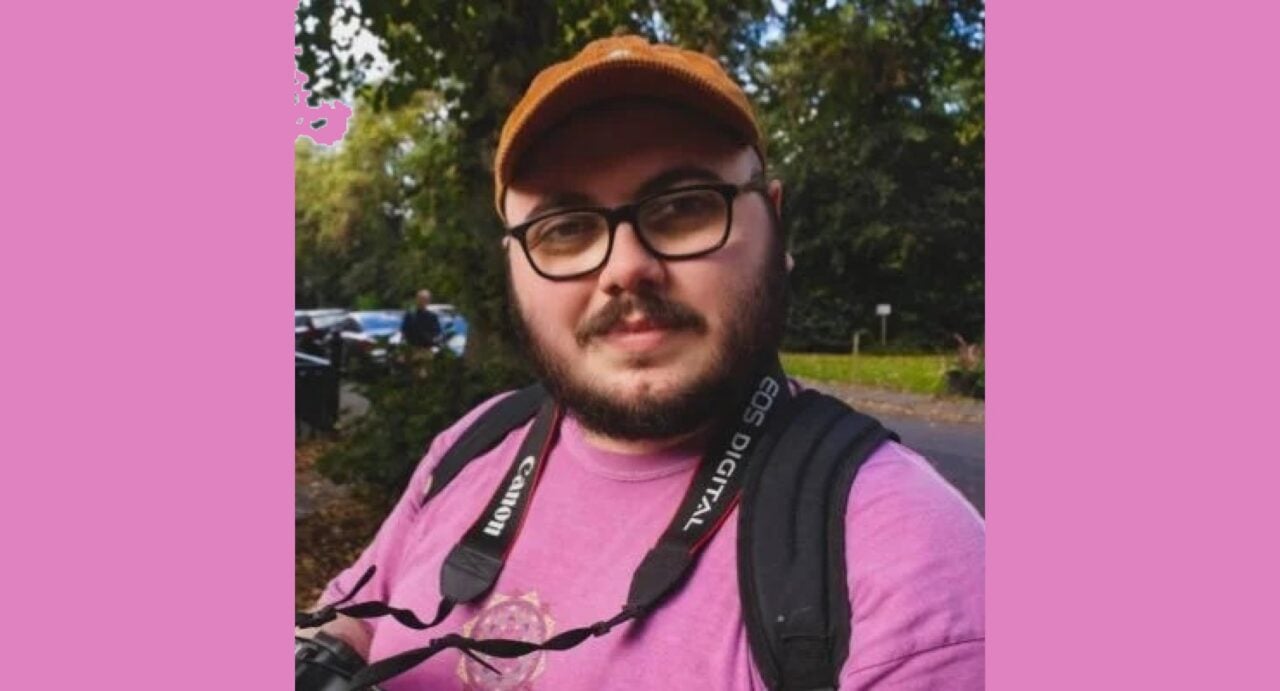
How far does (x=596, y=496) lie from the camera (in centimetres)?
91

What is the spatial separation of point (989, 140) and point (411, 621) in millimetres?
687

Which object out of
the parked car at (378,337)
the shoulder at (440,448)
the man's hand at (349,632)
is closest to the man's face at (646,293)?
the shoulder at (440,448)

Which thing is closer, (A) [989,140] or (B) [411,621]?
(A) [989,140]

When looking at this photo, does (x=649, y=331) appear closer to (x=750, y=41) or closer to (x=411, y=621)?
(x=411, y=621)

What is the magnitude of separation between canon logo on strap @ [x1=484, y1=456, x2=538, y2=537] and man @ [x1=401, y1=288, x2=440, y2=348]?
179 cm

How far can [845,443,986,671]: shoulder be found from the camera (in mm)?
656

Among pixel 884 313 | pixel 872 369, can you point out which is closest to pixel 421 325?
pixel 872 369

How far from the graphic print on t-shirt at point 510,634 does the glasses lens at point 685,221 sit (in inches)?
13.3

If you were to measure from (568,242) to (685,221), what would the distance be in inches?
4.2

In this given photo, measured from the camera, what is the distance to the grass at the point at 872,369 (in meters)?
1.11

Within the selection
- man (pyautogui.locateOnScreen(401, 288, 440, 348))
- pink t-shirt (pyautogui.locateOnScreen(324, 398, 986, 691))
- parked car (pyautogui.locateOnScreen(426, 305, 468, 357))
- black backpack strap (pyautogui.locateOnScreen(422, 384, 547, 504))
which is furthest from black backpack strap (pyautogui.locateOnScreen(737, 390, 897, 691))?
parked car (pyautogui.locateOnScreen(426, 305, 468, 357))

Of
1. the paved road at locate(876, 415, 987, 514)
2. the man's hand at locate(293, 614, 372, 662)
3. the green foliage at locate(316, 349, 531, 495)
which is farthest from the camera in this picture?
the green foliage at locate(316, 349, 531, 495)

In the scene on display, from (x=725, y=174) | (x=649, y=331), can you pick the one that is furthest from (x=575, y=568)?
(x=725, y=174)

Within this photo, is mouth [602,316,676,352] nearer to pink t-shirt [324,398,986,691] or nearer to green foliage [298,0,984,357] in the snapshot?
pink t-shirt [324,398,986,691]
